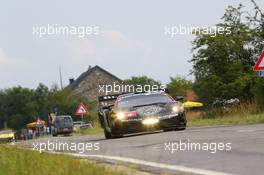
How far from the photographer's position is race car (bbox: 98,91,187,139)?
21.2 meters

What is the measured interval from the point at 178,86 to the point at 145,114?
367 ft

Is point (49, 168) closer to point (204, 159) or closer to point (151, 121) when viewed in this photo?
point (204, 159)

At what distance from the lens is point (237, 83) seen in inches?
1591

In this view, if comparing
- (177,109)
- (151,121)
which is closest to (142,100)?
(151,121)

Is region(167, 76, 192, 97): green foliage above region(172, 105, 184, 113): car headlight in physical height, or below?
above

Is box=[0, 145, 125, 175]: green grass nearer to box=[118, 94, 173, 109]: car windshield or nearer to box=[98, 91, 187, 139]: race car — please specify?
box=[98, 91, 187, 139]: race car

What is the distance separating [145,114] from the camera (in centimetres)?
2122

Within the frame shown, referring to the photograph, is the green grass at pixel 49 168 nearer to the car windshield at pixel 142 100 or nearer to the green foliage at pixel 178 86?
the car windshield at pixel 142 100

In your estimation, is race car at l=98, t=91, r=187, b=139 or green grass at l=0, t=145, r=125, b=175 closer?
green grass at l=0, t=145, r=125, b=175

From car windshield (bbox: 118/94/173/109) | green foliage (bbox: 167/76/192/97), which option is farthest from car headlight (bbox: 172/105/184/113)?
green foliage (bbox: 167/76/192/97)

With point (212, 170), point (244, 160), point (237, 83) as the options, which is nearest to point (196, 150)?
point (244, 160)

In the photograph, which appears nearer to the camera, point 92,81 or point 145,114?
point 145,114

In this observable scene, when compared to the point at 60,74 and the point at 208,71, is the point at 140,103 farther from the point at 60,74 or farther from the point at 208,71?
the point at 60,74

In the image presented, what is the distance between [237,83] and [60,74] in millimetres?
79605
